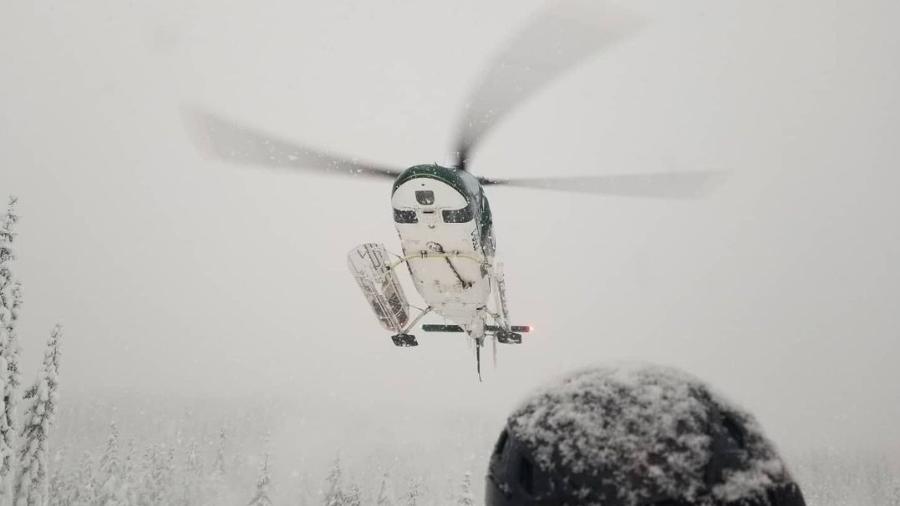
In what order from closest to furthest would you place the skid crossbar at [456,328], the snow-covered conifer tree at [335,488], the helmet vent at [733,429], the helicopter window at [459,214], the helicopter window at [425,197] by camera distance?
the helmet vent at [733,429]
the helicopter window at [425,197]
the helicopter window at [459,214]
the skid crossbar at [456,328]
the snow-covered conifer tree at [335,488]

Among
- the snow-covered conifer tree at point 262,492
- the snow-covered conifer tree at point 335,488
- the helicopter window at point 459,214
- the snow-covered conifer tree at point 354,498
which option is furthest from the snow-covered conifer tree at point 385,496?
the helicopter window at point 459,214

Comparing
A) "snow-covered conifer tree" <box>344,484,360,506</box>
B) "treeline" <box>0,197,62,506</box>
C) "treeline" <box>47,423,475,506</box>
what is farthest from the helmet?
"snow-covered conifer tree" <box>344,484,360,506</box>

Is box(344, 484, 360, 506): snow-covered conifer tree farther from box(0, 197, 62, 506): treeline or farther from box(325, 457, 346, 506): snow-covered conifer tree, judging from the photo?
box(0, 197, 62, 506): treeline

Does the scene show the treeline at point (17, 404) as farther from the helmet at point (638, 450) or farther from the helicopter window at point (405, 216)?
the helmet at point (638, 450)

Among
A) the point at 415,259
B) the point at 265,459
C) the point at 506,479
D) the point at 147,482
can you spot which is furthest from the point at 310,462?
the point at 506,479

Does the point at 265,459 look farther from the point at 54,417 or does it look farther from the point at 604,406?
the point at 604,406

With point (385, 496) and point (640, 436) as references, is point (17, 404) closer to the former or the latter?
point (640, 436)

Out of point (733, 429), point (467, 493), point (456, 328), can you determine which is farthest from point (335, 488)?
point (733, 429)
